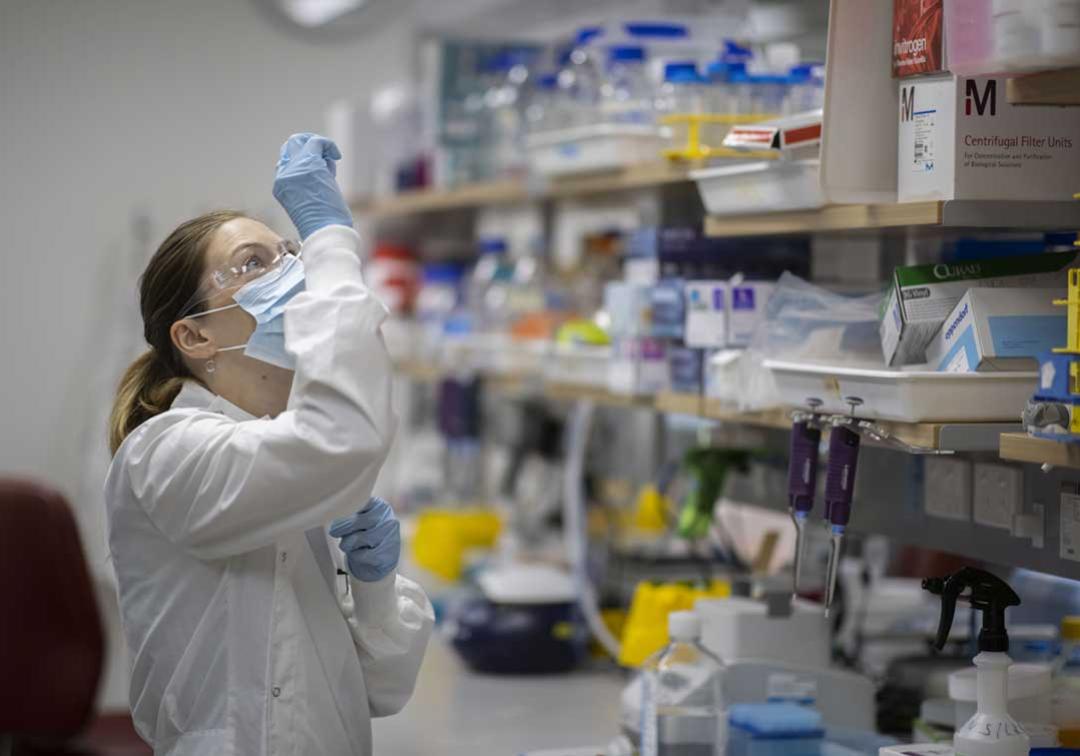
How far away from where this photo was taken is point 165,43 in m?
5.32

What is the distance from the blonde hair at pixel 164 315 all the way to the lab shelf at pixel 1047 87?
105 centimetres

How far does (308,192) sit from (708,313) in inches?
35.4

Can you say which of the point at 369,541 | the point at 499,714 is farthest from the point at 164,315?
the point at 499,714

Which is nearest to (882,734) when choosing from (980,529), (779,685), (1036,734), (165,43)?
(779,685)

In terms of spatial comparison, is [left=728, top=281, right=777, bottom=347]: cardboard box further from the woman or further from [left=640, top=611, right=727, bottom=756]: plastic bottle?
the woman

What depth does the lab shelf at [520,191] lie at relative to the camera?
9.30ft

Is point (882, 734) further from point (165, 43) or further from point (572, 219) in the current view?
point (165, 43)

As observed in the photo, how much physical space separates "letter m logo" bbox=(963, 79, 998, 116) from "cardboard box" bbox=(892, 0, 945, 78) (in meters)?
0.05

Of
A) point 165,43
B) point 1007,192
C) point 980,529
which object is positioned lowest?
point 980,529

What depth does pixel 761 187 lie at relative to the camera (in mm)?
2289

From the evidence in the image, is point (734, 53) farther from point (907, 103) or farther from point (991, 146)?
point (991, 146)

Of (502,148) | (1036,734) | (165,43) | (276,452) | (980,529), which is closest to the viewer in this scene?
(276,452)

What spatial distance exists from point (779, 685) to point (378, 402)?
1065 millimetres

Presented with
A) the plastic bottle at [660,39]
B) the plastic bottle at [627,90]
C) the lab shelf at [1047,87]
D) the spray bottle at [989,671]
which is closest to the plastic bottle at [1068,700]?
the spray bottle at [989,671]
